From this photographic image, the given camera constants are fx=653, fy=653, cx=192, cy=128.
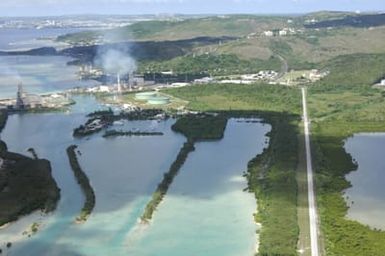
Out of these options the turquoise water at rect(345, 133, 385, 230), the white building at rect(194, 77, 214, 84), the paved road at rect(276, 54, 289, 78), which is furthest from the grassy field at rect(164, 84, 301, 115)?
the paved road at rect(276, 54, 289, 78)

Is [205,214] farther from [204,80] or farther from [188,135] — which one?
[204,80]

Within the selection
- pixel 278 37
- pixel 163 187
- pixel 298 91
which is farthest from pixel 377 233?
pixel 278 37

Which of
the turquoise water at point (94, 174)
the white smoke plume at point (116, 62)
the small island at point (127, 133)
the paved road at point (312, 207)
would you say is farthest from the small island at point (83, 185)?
the white smoke plume at point (116, 62)

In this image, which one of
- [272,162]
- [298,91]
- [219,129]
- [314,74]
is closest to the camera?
[272,162]

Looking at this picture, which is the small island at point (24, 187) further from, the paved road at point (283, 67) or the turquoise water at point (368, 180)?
the paved road at point (283, 67)

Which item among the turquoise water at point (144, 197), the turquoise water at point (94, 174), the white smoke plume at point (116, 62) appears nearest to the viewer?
the turquoise water at point (144, 197)

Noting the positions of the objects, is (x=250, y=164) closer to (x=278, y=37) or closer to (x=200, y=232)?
(x=200, y=232)

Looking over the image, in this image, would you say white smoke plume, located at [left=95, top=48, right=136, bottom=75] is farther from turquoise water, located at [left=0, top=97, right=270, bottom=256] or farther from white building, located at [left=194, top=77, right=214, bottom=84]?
turquoise water, located at [left=0, top=97, right=270, bottom=256]
